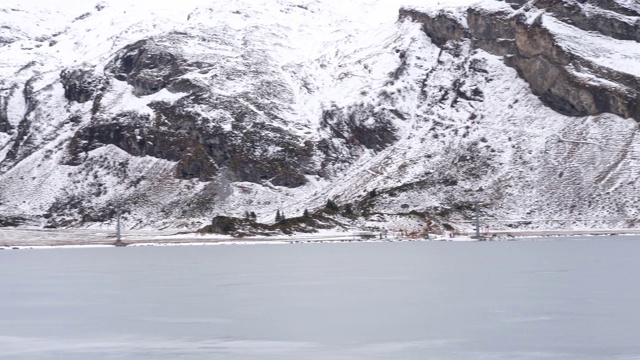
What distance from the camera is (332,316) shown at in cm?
2973

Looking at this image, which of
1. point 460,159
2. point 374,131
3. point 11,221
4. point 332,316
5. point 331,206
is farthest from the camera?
point 374,131

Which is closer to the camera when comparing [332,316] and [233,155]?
[332,316]

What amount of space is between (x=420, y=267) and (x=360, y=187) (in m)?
119

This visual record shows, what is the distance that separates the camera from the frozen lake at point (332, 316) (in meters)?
22.9

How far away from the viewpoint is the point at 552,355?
21484 mm

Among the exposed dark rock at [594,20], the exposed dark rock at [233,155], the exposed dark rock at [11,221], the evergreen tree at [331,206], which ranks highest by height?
the exposed dark rock at [594,20]

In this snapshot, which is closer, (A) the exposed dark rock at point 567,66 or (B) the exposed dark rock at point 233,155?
(A) the exposed dark rock at point 567,66

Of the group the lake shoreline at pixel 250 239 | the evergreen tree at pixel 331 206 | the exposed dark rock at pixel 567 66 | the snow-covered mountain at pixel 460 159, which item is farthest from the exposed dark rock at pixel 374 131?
the lake shoreline at pixel 250 239

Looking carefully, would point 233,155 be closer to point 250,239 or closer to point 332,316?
point 250,239

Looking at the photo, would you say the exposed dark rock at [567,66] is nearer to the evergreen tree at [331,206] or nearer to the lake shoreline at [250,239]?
the lake shoreline at [250,239]

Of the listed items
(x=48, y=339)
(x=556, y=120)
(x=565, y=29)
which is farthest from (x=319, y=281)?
(x=565, y=29)

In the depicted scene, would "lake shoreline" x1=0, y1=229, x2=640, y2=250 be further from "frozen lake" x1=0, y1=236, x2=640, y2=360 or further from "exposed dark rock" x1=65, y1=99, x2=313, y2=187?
"frozen lake" x1=0, y1=236, x2=640, y2=360

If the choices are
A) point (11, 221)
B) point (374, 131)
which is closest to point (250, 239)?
point (374, 131)

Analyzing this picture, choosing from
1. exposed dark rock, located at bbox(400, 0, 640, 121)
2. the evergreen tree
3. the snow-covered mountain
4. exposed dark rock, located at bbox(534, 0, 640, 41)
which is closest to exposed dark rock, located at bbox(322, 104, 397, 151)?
the snow-covered mountain
